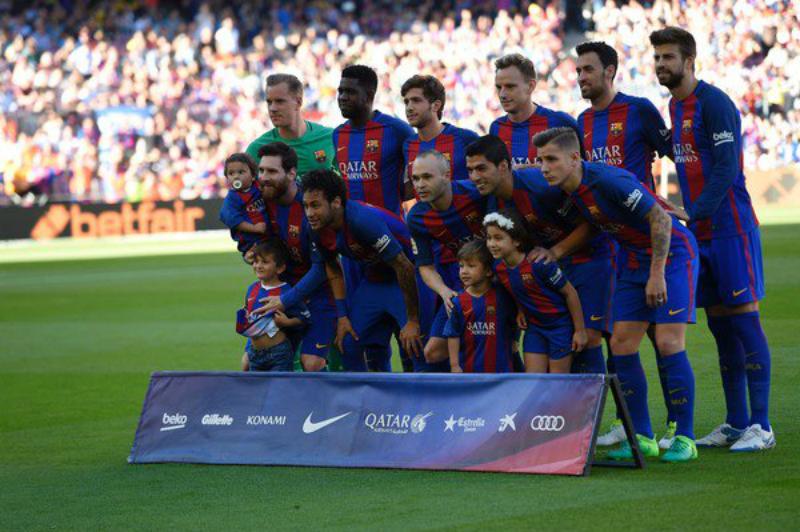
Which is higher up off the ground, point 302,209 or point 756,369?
point 302,209

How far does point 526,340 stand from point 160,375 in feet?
7.28

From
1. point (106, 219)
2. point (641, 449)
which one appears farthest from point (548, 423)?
point (106, 219)

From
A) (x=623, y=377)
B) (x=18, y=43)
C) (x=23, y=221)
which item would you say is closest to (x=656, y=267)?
(x=623, y=377)

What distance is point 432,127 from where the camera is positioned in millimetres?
9031

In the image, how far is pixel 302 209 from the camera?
920 centimetres

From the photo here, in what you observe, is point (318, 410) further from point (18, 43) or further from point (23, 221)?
point (18, 43)

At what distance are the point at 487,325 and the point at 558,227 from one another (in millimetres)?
726

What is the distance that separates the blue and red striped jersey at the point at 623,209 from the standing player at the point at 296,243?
2052mm

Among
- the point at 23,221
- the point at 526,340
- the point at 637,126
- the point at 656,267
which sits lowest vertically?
the point at 23,221

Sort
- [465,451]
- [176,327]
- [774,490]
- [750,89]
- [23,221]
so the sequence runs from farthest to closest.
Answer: [750,89]
[23,221]
[176,327]
[465,451]
[774,490]

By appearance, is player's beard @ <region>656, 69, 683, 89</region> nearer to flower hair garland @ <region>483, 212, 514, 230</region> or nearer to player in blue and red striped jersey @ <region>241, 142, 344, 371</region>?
flower hair garland @ <region>483, 212, 514, 230</region>

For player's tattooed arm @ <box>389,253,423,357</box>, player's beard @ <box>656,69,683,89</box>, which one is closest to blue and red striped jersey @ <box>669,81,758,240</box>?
player's beard @ <box>656,69,683,89</box>

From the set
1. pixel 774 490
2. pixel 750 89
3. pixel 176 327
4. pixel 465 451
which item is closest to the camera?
pixel 774 490

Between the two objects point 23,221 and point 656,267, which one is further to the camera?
point 23,221
